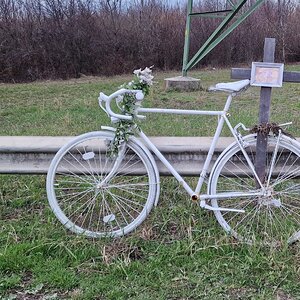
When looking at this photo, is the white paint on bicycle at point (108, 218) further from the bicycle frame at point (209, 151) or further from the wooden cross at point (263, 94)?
the wooden cross at point (263, 94)

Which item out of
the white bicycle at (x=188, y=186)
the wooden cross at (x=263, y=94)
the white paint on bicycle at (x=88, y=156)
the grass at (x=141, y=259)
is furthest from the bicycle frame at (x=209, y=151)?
the white paint on bicycle at (x=88, y=156)

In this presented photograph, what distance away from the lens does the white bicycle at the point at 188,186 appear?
3.10m

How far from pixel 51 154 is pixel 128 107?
710mm

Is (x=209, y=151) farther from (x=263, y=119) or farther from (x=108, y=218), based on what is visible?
(x=108, y=218)

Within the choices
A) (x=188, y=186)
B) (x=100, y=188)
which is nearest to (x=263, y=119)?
(x=188, y=186)

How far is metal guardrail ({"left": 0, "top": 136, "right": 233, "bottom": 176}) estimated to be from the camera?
332 cm

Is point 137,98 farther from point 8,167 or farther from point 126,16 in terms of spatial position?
point 126,16

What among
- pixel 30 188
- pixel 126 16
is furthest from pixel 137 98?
pixel 126 16

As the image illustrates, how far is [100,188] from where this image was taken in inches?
127

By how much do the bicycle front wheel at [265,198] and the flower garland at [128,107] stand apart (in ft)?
2.06

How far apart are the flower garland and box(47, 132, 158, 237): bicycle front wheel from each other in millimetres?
60

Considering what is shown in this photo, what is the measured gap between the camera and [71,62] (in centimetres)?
1582

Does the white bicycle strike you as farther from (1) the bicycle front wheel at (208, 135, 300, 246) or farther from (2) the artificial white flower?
(2) the artificial white flower

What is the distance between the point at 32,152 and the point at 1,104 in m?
6.26
